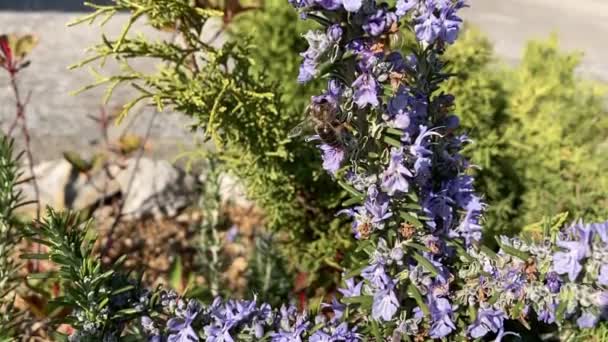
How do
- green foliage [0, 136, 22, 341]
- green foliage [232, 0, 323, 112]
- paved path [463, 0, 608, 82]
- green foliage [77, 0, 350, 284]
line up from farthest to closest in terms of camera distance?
1. paved path [463, 0, 608, 82]
2. green foliage [232, 0, 323, 112]
3. green foliage [77, 0, 350, 284]
4. green foliage [0, 136, 22, 341]

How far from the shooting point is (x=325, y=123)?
35.5 inches

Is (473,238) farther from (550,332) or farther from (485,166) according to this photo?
(485,166)

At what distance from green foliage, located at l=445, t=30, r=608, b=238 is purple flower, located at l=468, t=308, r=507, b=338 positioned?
1081 millimetres

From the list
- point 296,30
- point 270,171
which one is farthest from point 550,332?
point 296,30

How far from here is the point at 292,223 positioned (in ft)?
6.84

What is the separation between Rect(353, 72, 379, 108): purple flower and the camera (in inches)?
34.7

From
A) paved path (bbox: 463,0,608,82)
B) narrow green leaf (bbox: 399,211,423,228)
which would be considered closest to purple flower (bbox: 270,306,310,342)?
narrow green leaf (bbox: 399,211,423,228)

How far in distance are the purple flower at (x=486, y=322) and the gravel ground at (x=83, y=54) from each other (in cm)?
164

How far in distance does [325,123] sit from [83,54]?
3559mm

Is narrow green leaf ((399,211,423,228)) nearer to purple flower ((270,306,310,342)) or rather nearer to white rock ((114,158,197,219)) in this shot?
purple flower ((270,306,310,342))

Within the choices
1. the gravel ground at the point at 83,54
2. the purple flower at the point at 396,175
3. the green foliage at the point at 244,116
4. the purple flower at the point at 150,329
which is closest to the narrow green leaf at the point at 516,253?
the purple flower at the point at 396,175

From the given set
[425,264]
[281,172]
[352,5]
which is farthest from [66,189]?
[352,5]

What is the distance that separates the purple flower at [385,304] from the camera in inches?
39.5

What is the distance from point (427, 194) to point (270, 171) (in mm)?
903
